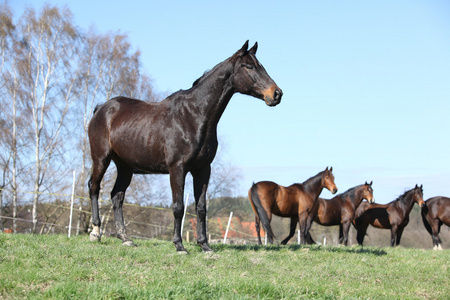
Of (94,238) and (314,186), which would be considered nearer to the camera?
(94,238)

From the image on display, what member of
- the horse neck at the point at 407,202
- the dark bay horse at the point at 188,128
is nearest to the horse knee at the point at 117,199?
the dark bay horse at the point at 188,128

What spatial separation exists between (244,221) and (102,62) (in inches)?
1318

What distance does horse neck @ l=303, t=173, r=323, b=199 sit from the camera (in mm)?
15805

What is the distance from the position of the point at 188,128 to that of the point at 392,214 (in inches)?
610

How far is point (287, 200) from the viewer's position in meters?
15.2

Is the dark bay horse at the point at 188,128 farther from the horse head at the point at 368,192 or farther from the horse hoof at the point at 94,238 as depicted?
the horse head at the point at 368,192

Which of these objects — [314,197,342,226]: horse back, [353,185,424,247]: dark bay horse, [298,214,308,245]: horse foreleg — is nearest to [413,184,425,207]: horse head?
[353,185,424,247]: dark bay horse

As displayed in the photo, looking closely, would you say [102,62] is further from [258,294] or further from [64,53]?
[258,294]

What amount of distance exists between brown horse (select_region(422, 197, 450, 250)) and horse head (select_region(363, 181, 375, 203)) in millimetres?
2422

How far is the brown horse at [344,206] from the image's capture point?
19.2 metres

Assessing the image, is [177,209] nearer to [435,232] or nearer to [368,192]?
[368,192]

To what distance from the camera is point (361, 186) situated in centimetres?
1948

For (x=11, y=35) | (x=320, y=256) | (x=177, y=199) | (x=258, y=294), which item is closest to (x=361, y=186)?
(x=320, y=256)

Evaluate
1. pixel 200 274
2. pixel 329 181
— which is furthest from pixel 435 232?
pixel 200 274
